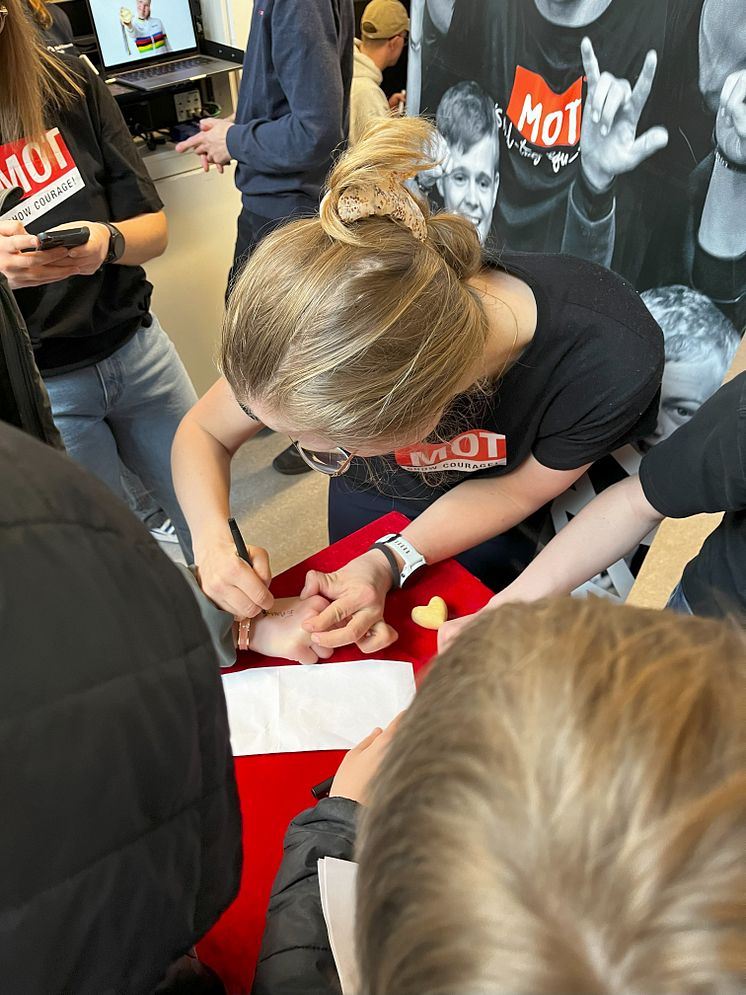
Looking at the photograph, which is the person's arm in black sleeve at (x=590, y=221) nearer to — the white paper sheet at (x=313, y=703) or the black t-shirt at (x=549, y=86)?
the black t-shirt at (x=549, y=86)

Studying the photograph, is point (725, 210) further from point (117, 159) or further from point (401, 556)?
point (117, 159)

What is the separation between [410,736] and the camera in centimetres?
41

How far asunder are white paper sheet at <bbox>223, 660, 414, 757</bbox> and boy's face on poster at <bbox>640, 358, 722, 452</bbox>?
2.16 feet

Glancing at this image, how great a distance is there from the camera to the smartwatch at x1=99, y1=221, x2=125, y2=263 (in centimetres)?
127

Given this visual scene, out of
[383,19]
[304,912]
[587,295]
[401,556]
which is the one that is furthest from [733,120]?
[383,19]

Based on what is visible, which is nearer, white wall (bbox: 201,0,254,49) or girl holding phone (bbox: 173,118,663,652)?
girl holding phone (bbox: 173,118,663,652)

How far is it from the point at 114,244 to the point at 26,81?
261mm

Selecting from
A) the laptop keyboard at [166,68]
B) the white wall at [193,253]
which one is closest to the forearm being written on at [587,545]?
the white wall at [193,253]

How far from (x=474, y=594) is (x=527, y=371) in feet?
1.06

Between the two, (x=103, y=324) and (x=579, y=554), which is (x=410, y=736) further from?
(x=103, y=324)

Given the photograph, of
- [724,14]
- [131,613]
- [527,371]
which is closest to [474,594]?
[527,371]

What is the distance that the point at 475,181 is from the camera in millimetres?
1572

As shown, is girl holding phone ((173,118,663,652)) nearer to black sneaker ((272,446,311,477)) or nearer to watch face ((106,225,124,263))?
watch face ((106,225,124,263))

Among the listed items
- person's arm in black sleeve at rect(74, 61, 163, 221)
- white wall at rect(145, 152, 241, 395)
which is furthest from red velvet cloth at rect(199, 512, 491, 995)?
white wall at rect(145, 152, 241, 395)
